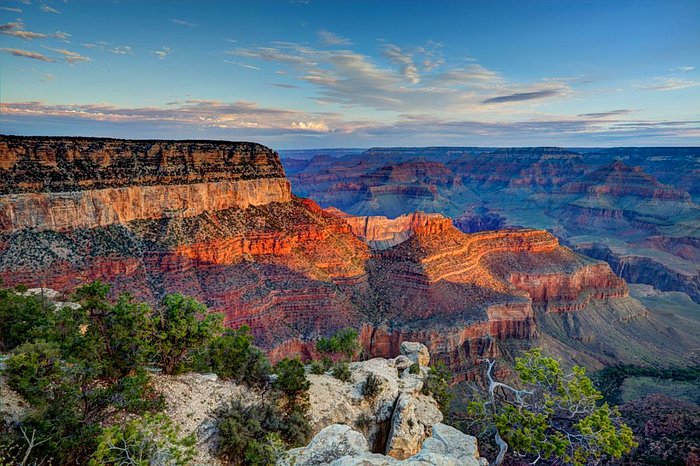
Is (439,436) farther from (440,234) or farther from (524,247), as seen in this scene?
(524,247)

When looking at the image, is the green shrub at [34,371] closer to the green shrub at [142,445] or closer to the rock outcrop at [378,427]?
the green shrub at [142,445]

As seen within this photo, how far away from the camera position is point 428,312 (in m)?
57.7

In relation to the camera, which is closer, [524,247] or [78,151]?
[78,151]

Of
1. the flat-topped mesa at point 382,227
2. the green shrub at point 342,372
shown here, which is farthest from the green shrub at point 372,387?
the flat-topped mesa at point 382,227

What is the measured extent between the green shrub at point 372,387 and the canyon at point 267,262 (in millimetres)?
21905

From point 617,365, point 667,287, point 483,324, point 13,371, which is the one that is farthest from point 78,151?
point 667,287

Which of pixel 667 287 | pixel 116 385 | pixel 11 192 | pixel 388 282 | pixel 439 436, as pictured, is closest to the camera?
pixel 116 385

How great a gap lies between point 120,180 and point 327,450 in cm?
4650

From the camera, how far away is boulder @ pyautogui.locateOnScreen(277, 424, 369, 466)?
1836 cm

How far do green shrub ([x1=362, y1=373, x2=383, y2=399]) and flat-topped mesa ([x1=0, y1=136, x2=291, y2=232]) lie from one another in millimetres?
39766

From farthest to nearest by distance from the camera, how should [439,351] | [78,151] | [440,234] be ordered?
[440,234] < [439,351] < [78,151]

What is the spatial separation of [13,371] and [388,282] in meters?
48.9

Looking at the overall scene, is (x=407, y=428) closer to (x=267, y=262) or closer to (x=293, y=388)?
(x=293, y=388)

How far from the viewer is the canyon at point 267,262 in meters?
47.0
